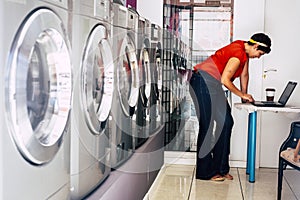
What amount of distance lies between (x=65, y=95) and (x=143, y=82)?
1.71m

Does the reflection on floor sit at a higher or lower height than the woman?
lower

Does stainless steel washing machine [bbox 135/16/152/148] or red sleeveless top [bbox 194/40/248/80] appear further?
red sleeveless top [bbox 194/40/248/80]

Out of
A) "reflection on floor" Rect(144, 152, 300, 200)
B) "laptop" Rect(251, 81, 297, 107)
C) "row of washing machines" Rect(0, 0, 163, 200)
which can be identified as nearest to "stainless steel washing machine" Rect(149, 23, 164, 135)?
"reflection on floor" Rect(144, 152, 300, 200)

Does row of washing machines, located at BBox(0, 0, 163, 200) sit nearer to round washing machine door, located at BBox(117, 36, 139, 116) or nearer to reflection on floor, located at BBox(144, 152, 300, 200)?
round washing machine door, located at BBox(117, 36, 139, 116)

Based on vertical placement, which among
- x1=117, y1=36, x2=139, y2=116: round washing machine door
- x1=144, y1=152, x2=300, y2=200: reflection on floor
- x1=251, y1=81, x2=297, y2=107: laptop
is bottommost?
x1=144, y1=152, x2=300, y2=200: reflection on floor

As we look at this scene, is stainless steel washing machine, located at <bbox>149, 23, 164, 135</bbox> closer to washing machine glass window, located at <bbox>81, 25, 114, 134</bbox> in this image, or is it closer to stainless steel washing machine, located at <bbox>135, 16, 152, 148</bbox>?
stainless steel washing machine, located at <bbox>135, 16, 152, 148</bbox>

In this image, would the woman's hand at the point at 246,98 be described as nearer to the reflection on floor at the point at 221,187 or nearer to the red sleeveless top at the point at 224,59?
the red sleeveless top at the point at 224,59

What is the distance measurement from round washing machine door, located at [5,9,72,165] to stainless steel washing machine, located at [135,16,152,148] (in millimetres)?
1456

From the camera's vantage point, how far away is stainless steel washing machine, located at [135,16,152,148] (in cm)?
325

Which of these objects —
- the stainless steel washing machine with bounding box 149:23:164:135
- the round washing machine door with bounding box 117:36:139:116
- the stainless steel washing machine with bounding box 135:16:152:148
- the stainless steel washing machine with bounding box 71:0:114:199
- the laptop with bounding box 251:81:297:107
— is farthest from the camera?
the laptop with bounding box 251:81:297:107

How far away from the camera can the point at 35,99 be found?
1501 mm

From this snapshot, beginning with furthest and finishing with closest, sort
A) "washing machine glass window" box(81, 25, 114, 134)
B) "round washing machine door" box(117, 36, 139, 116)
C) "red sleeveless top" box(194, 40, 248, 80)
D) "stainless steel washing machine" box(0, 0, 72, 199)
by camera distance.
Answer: "red sleeveless top" box(194, 40, 248, 80) → "round washing machine door" box(117, 36, 139, 116) → "washing machine glass window" box(81, 25, 114, 134) → "stainless steel washing machine" box(0, 0, 72, 199)

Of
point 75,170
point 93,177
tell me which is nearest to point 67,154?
point 75,170

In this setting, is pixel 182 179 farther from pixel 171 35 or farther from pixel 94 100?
pixel 94 100
